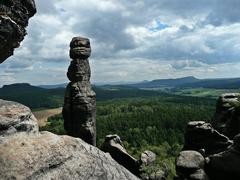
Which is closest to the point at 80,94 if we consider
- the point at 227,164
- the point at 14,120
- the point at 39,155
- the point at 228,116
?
the point at 228,116

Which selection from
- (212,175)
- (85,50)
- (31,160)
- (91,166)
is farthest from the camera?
(85,50)

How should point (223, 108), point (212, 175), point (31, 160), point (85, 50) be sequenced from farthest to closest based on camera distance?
point (85, 50), point (223, 108), point (212, 175), point (31, 160)

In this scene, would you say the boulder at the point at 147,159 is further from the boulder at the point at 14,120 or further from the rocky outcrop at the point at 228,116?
the boulder at the point at 14,120

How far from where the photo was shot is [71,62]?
49.9 metres

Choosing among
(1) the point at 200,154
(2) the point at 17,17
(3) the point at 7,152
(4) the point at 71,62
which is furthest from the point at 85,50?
(3) the point at 7,152

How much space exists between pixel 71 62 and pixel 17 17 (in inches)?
1403

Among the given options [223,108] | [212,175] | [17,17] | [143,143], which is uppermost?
[17,17]

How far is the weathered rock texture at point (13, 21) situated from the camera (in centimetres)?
1367

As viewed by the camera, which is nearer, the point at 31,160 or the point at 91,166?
the point at 31,160

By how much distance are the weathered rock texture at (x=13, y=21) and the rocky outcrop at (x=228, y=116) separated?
1162 inches

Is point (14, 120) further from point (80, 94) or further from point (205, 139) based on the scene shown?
point (80, 94)

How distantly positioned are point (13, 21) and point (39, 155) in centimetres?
561

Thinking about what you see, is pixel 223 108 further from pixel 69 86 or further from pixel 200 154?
pixel 69 86

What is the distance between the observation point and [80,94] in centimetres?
4878
